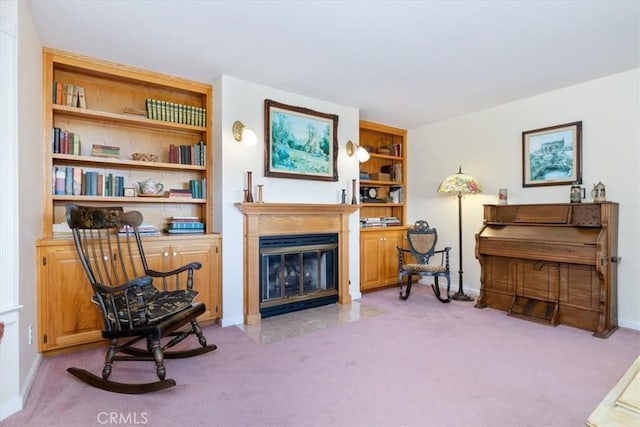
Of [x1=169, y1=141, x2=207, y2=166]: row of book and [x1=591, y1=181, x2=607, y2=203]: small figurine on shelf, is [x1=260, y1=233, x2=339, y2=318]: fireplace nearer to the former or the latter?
[x1=169, y1=141, x2=207, y2=166]: row of book

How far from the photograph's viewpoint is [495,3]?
2061 mm

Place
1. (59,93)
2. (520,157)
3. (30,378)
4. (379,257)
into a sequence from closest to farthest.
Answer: (30,378) → (59,93) → (520,157) → (379,257)

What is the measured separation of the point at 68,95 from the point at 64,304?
1756mm

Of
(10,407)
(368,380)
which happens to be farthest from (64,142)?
(368,380)

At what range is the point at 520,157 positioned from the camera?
3.85 meters

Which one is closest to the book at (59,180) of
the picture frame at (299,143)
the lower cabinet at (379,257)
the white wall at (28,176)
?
the white wall at (28,176)

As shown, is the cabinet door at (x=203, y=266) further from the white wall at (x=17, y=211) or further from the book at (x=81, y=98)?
the book at (x=81, y=98)

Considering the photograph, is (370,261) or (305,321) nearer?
(305,321)

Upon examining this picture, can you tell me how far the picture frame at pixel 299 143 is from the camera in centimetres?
346

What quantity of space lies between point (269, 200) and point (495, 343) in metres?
2.47

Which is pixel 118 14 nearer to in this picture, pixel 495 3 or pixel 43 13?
pixel 43 13

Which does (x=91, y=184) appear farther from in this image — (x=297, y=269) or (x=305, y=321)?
(x=305, y=321)

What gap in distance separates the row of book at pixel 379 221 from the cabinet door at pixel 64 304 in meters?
3.20

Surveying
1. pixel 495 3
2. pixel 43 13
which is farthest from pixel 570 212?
pixel 43 13
